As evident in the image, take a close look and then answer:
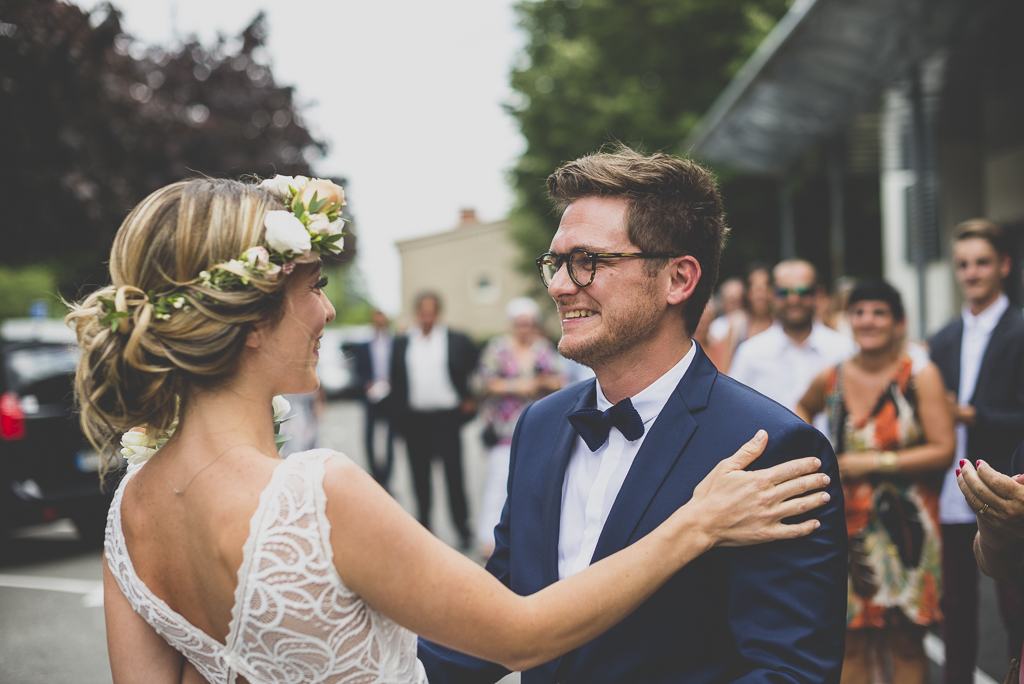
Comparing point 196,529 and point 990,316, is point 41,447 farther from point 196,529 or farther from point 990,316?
point 990,316

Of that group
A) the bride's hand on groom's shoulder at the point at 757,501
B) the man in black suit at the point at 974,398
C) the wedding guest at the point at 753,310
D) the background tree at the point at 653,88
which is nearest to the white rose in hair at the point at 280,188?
the bride's hand on groom's shoulder at the point at 757,501

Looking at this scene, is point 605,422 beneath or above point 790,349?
above

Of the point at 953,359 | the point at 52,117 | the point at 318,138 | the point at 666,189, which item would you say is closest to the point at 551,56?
the point at 318,138

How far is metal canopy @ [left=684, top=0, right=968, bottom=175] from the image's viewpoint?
7.21 metres

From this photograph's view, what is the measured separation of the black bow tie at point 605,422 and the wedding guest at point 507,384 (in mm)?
5204

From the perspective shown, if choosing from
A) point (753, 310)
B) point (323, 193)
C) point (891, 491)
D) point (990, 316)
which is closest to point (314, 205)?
point (323, 193)

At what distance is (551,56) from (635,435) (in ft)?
76.1

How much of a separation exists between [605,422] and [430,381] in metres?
6.24

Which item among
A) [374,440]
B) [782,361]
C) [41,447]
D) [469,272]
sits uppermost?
[469,272]

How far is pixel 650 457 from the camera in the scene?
1.97 metres

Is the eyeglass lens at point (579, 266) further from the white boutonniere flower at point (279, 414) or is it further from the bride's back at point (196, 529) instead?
the bride's back at point (196, 529)

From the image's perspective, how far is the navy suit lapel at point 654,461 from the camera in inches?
75.2

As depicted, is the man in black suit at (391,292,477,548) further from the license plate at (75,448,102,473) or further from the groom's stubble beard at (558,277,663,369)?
the groom's stubble beard at (558,277,663,369)

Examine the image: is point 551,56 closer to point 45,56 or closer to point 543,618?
point 45,56
